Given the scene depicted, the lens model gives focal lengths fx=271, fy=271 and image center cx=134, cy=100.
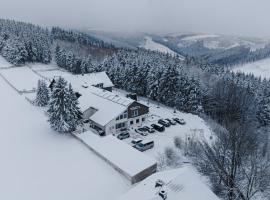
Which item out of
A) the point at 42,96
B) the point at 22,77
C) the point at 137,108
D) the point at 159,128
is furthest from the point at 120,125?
the point at 22,77

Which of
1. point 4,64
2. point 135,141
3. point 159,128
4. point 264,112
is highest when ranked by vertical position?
point 135,141

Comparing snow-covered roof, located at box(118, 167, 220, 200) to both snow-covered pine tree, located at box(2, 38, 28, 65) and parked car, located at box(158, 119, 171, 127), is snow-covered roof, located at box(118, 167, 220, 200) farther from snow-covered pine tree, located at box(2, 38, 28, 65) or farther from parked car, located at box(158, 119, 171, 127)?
snow-covered pine tree, located at box(2, 38, 28, 65)

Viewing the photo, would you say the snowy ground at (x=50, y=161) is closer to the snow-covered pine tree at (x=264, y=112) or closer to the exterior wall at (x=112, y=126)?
the exterior wall at (x=112, y=126)

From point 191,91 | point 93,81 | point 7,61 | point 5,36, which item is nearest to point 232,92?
point 191,91

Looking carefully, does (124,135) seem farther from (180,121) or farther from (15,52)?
(15,52)

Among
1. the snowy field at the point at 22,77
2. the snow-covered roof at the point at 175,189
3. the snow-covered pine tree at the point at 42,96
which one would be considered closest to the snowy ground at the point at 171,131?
the snow-covered roof at the point at 175,189

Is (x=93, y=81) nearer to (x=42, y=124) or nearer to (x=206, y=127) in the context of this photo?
(x=42, y=124)
